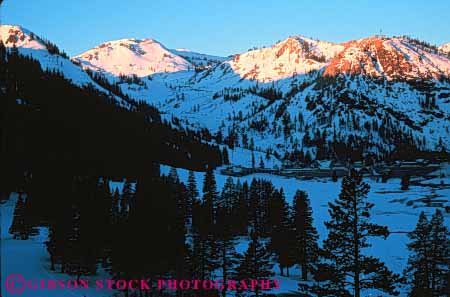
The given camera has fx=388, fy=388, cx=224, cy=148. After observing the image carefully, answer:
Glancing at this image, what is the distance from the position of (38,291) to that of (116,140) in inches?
3868

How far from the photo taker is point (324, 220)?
9650 centimetres

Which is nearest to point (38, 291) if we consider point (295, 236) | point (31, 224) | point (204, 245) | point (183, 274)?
point (183, 274)

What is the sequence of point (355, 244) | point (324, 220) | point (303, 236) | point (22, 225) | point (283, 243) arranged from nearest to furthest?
point (355, 244) → point (303, 236) → point (283, 243) → point (22, 225) → point (324, 220)

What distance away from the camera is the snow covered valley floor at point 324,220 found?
40219 mm

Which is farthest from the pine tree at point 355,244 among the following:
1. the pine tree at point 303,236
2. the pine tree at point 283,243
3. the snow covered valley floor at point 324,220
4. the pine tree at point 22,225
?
the pine tree at point 22,225

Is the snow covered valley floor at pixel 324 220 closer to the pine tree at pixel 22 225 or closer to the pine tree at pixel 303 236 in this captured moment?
the pine tree at pixel 22 225

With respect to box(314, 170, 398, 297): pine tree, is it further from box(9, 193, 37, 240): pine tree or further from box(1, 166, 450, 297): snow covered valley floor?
box(9, 193, 37, 240): pine tree

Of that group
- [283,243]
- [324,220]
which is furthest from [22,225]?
[324,220]

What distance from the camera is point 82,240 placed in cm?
4031

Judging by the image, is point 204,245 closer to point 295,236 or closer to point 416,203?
point 295,236

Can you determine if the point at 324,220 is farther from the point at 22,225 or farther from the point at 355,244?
the point at 355,244

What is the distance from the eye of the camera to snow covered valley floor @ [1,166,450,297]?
40219 millimetres

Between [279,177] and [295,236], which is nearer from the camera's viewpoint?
[295,236]

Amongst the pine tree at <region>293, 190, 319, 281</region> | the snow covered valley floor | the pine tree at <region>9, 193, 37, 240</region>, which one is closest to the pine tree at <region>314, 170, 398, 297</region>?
the snow covered valley floor
